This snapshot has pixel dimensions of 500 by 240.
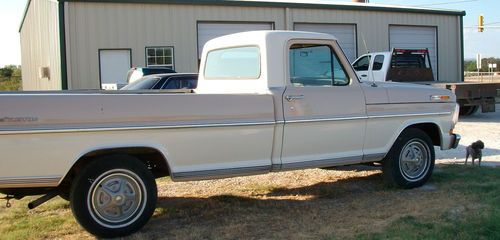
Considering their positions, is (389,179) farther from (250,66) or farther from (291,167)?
(250,66)

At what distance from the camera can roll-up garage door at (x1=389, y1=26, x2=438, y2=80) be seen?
2302 centimetres

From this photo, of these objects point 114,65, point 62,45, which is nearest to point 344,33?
point 114,65

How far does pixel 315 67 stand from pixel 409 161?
177cm

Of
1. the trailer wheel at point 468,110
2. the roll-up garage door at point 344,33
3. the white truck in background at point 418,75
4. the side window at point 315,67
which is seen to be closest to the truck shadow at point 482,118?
the trailer wheel at point 468,110

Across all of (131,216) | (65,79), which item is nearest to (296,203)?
(131,216)

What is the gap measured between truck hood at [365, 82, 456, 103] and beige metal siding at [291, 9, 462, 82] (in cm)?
1296

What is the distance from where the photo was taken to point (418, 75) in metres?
17.9

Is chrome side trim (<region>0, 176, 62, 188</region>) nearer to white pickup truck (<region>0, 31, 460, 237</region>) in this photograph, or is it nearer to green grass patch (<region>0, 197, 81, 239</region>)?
white pickup truck (<region>0, 31, 460, 237</region>)

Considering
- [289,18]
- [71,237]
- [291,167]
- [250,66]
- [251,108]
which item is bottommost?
[71,237]

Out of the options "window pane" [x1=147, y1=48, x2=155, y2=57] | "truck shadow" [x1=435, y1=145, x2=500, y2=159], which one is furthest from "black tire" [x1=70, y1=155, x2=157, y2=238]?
"window pane" [x1=147, y1=48, x2=155, y2=57]

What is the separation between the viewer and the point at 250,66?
6.26 meters

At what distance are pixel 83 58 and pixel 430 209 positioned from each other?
44.1 feet

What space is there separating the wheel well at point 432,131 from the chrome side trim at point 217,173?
2.47 meters

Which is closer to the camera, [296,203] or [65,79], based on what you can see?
[296,203]
